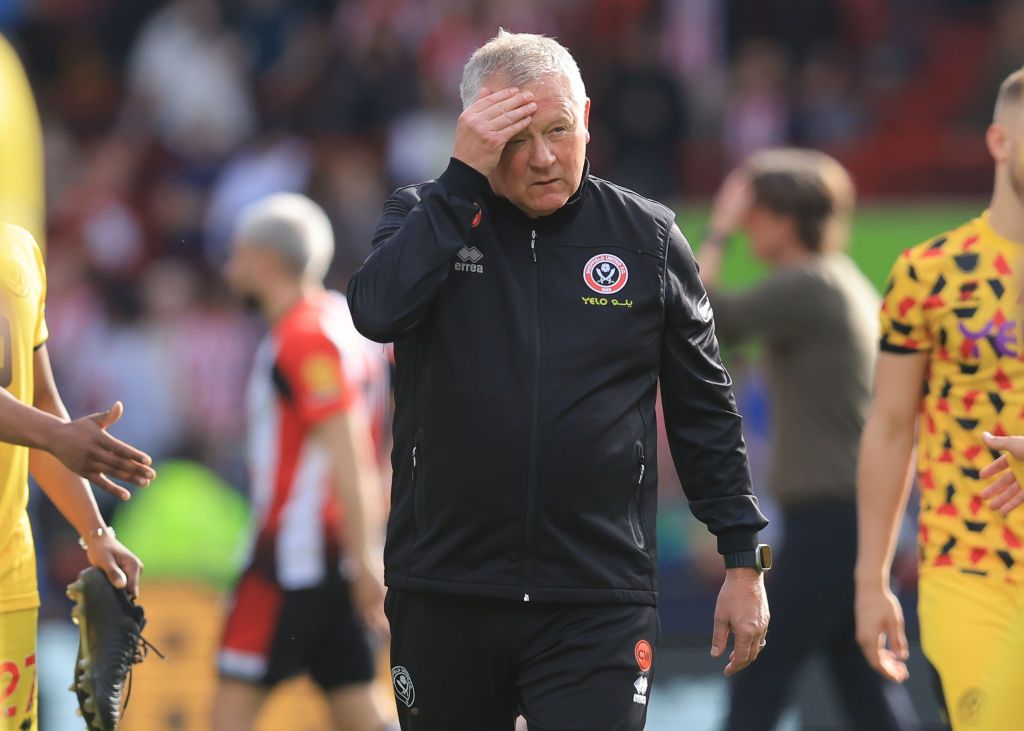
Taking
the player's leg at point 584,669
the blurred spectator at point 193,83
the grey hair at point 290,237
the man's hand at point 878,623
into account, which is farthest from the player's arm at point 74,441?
the blurred spectator at point 193,83

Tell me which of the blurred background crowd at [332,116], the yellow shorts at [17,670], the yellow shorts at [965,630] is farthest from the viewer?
the blurred background crowd at [332,116]

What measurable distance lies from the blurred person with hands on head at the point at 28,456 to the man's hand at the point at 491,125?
1.07 metres

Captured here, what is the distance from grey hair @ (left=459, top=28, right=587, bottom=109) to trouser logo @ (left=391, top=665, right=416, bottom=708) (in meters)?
1.46

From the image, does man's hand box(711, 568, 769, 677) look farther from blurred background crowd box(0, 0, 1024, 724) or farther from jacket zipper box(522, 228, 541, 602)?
blurred background crowd box(0, 0, 1024, 724)

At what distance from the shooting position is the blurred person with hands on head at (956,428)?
475cm

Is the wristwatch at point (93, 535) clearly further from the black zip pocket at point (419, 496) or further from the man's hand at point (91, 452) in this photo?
the black zip pocket at point (419, 496)

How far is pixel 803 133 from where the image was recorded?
14.6m

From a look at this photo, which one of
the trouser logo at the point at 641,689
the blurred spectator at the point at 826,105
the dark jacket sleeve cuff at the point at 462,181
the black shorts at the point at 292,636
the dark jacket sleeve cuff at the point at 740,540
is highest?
the blurred spectator at the point at 826,105

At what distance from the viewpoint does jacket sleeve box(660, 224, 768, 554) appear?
14.6 ft

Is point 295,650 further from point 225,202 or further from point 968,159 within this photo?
point 968,159

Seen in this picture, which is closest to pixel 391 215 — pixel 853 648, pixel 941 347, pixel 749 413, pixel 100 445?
pixel 100 445

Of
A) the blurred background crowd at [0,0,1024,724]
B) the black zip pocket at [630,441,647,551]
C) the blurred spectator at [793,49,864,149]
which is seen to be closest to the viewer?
the black zip pocket at [630,441,647,551]

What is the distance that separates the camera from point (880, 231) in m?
12.5

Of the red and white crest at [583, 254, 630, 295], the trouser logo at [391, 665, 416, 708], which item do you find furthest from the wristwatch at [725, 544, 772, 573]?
the trouser logo at [391, 665, 416, 708]
